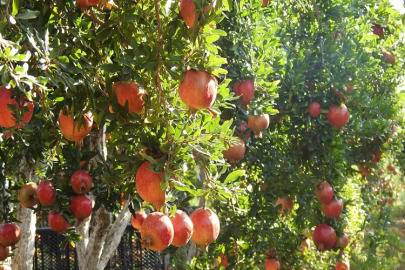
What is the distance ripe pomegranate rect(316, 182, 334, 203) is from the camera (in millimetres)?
3158

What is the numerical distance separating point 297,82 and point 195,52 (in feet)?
6.55

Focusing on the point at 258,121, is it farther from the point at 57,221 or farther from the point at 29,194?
the point at 29,194

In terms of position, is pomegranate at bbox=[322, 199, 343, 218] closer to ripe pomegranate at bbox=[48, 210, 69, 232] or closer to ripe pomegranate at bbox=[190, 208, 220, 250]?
ripe pomegranate at bbox=[48, 210, 69, 232]

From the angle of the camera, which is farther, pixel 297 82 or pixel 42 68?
pixel 297 82

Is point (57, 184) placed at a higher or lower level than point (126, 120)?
lower

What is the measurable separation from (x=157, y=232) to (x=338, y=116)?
7.08 ft

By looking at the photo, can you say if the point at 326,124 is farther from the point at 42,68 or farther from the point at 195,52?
the point at 42,68

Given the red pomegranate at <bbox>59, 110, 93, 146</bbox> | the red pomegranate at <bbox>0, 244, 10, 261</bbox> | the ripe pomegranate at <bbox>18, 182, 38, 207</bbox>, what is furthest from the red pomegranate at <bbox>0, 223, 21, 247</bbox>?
the red pomegranate at <bbox>59, 110, 93, 146</bbox>

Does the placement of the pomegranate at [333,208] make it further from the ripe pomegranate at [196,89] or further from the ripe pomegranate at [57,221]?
the ripe pomegranate at [196,89]

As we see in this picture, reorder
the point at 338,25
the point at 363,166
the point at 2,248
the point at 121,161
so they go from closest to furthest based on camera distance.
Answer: the point at 121,161 → the point at 2,248 → the point at 338,25 → the point at 363,166

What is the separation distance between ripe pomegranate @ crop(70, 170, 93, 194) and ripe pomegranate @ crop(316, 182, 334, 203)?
1.59 m

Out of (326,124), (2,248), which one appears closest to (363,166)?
(326,124)

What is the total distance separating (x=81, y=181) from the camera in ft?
7.88

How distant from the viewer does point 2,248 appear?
2.74 metres
